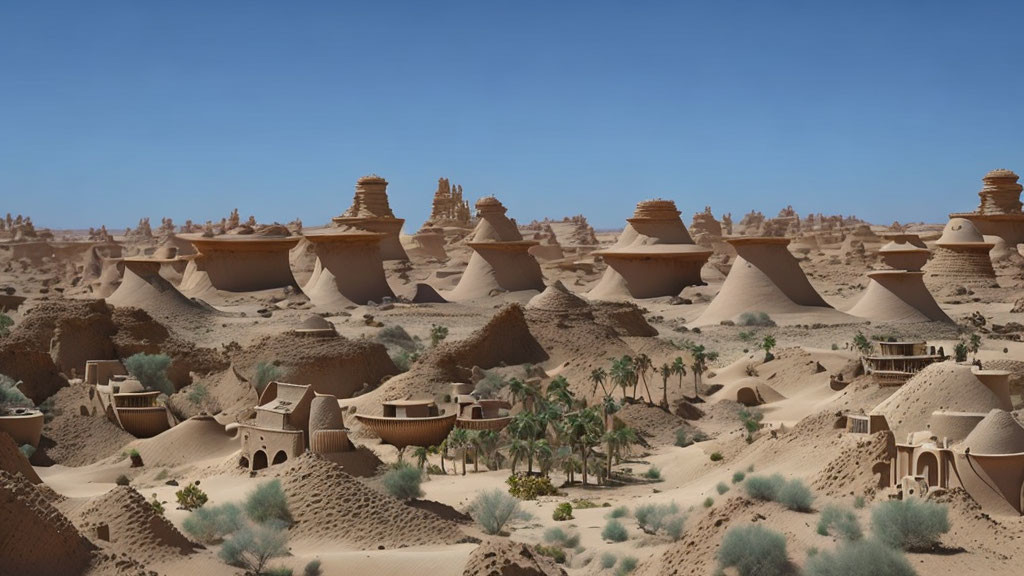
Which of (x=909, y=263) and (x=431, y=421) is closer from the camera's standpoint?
(x=431, y=421)

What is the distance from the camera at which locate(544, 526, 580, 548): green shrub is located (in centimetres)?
1661

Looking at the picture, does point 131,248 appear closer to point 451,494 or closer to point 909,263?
point 909,263

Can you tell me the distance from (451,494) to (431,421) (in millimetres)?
3987

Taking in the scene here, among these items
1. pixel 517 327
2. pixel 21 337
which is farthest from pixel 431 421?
pixel 21 337

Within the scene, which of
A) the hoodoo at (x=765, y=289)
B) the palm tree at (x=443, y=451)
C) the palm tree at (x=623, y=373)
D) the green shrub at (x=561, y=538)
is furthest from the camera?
the hoodoo at (x=765, y=289)

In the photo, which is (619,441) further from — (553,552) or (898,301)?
(898,301)

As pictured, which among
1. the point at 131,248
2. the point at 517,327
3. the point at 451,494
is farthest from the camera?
the point at 131,248

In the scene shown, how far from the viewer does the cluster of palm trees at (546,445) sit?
21406mm

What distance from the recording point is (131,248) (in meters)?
89.9

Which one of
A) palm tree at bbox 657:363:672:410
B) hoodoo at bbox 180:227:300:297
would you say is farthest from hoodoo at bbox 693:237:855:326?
hoodoo at bbox 180:227:300:297

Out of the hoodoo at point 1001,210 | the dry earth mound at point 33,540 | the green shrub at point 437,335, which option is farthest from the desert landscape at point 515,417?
the hoodoo at point 1001,210

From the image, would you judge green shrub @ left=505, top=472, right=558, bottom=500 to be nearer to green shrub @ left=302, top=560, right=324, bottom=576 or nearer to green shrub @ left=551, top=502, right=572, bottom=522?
green shrub @ left=551, top=502, right=572, bottom=522

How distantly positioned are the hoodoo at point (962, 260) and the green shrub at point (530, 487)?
109ft

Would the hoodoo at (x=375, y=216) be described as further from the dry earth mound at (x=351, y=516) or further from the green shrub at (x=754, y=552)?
the green shrub at (x=754, y=552)
